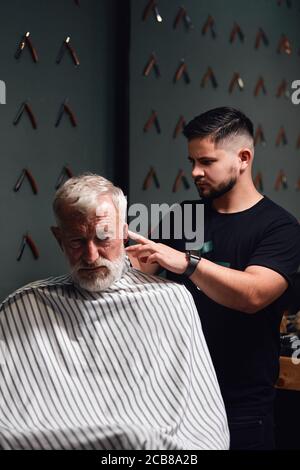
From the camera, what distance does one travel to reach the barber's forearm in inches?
91.4

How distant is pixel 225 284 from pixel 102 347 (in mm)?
465

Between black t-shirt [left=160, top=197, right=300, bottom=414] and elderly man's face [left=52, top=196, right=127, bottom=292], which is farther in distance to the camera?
black t-shirt [left=160, top=197, right=300, bottom=414]

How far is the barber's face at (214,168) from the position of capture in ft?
8.41

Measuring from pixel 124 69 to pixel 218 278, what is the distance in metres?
1.38

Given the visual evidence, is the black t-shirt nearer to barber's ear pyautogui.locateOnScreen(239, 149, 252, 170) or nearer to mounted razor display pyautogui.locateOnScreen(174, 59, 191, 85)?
barber's ear pyautogui.locateOnScreen(239, 149, 252, 170)

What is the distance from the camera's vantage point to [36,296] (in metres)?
2.31

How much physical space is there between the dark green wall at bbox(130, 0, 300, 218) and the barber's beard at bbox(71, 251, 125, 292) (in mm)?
1040

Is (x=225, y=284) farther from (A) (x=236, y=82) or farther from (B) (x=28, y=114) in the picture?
(A) (x=236, y=82)

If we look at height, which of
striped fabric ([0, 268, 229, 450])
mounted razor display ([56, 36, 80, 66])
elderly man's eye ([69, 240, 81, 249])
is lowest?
striped fabric ([0, 268, 229, 450])

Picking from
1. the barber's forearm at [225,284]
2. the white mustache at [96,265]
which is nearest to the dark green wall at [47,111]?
the white mustache at [96,265]

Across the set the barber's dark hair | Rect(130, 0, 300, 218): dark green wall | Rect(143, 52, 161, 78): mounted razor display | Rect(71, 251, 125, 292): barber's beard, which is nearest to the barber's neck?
the barber's dark hair

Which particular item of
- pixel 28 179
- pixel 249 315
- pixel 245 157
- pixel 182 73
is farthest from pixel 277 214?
pixel 182 73

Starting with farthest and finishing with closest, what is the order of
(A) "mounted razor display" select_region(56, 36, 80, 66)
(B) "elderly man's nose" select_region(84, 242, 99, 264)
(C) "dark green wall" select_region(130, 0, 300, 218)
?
(C) "dark green wall" select_region(130, 0, 300, 218)
(A) "mounted razor display" select_region(56, 36, 80, 66)
(B) "elderly man's nose" select_region(84, 242, 99, 264)

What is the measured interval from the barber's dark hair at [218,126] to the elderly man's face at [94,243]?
20.4 inches
